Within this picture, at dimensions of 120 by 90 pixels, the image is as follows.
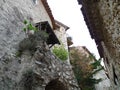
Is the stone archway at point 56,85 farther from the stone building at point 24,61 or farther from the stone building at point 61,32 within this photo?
the stone building at point 61,32

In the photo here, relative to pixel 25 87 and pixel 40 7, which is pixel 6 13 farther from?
pixel 40 7

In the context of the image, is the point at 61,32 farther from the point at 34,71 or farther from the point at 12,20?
the point at 34,71

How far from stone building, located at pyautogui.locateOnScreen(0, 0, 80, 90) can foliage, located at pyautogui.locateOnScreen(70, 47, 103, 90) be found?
5.07 meters

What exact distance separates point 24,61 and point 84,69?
8.09 metres

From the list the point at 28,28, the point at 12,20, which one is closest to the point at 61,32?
the point at 28,28

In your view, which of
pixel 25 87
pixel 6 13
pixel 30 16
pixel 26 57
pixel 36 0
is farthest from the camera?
pixel 36 0

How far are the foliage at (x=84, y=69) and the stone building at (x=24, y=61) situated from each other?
5.07m

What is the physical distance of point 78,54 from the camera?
19453 millimetres

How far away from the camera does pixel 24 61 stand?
10.4 m

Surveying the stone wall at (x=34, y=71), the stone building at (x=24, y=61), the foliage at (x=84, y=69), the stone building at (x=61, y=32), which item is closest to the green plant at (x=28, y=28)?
the stone building at (x=24, y=61)

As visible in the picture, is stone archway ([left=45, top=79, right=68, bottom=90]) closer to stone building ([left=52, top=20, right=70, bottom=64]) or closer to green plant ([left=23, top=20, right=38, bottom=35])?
green plant ([left=23, top=20, right=38, bottom=35])

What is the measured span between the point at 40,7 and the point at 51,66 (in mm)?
7325

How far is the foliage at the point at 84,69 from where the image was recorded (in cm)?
1702

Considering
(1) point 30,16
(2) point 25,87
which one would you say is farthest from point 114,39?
(1) point 30,16
